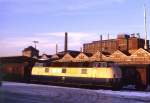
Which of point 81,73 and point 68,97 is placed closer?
point 68,97

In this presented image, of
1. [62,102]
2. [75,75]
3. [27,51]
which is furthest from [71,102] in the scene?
[27,51]

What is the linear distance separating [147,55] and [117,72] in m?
28.3

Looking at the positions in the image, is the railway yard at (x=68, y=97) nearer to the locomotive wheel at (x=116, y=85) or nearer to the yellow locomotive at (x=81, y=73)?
the locomotive wheel at (x=116, y=85)

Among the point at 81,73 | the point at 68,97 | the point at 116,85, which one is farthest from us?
the point at 81,73

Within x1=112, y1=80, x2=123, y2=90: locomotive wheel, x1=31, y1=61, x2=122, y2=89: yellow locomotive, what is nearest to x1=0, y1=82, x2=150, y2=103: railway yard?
x1=112, y1=80, x2=123, y2=90: locomotive wheel

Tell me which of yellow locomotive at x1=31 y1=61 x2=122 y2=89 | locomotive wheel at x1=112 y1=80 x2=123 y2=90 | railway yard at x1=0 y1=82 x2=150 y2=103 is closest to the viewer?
railway yard at x1=0 y1=82 x2=150 y2=103

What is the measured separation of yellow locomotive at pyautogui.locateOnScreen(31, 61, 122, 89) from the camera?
3672 cm

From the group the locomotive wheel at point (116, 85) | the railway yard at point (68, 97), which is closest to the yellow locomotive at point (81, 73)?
the locomotive wheel at point (116, 85)

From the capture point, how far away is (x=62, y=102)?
71.6 ft

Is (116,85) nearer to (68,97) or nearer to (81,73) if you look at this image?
(81,73)

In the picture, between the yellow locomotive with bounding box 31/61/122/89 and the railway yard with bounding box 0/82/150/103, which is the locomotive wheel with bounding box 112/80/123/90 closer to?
the yellow locomotive with bounding box 31/61/122/89

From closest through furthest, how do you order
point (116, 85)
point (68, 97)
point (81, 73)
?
1. point (68, 97)
2. point (116, 85)
3. point (81, 73)

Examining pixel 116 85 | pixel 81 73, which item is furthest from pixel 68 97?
pixel 81 73

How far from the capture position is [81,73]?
39969 mm
